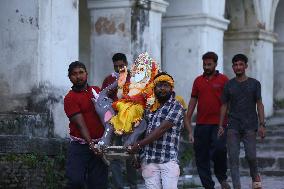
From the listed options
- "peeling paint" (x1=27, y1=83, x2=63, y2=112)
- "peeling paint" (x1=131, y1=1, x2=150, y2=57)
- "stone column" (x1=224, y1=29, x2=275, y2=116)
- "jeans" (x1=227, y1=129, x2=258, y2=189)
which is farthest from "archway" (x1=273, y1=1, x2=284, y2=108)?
"jeans" (x1=227, y1=129, x2=258, y2=189)

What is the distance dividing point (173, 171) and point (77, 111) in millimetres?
1073

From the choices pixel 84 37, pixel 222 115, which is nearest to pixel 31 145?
pixel 222 115

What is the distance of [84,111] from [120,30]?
192 inches

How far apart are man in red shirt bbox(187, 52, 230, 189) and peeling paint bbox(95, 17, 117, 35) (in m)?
2.82

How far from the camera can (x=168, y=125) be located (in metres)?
6.93

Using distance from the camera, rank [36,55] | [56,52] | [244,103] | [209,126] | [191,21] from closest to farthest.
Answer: [244,103], [209,126], [36,55], [56,52], [191,21]

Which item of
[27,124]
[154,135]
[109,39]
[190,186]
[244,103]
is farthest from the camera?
[109,39]

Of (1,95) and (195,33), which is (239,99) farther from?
(195,33)

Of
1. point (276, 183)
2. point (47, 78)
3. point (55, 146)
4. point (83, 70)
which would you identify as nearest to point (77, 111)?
point (83, 70)

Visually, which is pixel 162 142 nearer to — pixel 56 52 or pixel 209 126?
pixel 209 126

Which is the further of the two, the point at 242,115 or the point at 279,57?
the point at 279,57

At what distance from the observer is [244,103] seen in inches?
364

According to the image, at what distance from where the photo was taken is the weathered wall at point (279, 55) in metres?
19.4

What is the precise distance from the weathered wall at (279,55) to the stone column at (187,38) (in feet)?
17.4
